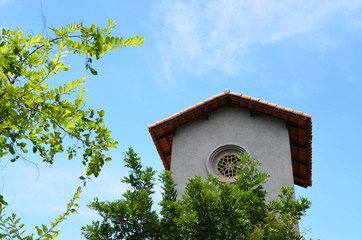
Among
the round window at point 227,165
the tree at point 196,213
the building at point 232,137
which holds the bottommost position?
the tree at point 196,213

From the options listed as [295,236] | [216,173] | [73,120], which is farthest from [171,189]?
[73,120]

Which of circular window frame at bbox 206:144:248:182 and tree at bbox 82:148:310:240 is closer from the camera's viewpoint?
tree at bbox 82:148:310:240

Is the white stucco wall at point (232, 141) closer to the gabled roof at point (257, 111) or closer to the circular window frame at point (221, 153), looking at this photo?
the circular window frame at point (221, 153)

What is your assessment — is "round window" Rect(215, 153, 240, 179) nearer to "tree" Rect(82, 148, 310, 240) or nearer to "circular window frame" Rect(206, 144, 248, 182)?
"circular window frame" Rect(206, 144, 248, 182)

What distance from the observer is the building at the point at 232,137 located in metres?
14.7

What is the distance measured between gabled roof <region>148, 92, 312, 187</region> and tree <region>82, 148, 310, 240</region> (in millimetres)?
4585

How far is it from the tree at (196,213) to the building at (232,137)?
3.78 meters

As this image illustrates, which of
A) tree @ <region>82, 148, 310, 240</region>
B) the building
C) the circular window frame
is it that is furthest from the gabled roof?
tree @ <region>82, 148, 310, 240</region>

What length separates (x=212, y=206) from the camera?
932 centimetres

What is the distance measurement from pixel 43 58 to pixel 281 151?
36.7 ft

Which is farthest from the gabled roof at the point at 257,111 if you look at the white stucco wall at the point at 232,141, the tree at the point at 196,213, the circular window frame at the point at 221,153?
the tree at the point at 196,213

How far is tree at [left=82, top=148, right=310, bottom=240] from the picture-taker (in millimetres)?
9234

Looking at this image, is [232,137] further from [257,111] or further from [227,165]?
[257,111]

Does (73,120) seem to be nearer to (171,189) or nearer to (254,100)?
(171,189)
